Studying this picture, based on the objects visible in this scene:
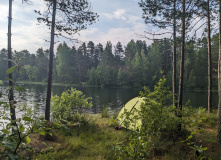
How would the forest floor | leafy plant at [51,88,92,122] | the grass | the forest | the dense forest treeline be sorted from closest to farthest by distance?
the forest, the forest floor, the grass, leafy plant at [51,88,92,122], the dense forest treeline

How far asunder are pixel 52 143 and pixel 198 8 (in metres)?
7.92

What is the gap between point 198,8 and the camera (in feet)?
21.0

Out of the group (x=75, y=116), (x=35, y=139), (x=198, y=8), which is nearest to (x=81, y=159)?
(x=35, y=139)

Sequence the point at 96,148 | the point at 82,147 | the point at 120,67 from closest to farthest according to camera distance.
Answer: the point at 96,148 < the point at 82,147 < the point at 120,67

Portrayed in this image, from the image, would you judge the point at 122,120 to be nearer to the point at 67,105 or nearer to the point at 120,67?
the point at 67,105

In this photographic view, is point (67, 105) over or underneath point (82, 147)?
over

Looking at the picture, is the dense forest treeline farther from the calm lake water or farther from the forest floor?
the forest floor

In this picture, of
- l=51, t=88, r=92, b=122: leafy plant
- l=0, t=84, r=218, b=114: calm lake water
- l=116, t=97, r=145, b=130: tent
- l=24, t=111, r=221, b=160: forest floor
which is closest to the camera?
l=116, t=97, r=145, b=130: tent

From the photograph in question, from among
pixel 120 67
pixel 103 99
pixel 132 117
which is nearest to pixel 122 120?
pixel 132 117

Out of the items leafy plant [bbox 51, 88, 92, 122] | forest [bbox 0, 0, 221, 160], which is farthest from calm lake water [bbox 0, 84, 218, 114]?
forest [bbox 0, 0, 221, 160]

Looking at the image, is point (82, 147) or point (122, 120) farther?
point (122, 120)

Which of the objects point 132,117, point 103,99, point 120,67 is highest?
point 120,67

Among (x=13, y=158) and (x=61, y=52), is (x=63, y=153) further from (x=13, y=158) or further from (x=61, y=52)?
(x=61, y=52)

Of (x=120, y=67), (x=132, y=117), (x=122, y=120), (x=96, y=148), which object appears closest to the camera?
(x=96, y=148)
